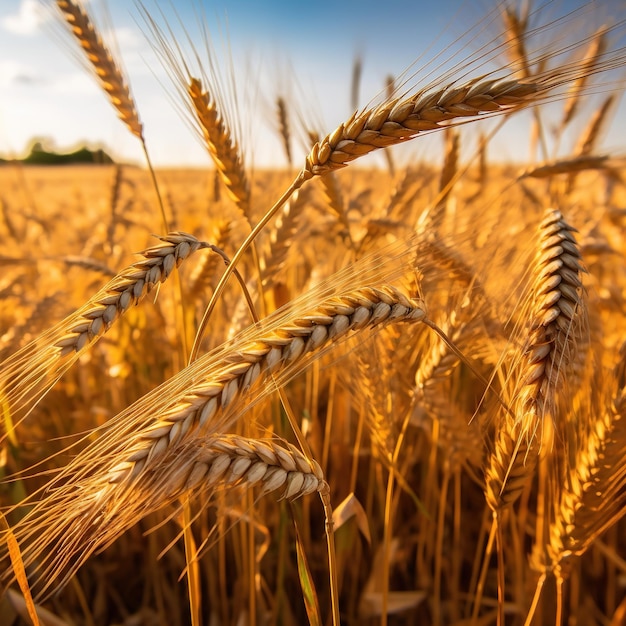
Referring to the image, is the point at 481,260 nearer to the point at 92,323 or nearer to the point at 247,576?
the point at 92,323

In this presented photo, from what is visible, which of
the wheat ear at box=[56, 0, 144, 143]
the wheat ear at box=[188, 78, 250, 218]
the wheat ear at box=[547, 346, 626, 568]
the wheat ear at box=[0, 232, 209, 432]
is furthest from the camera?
the wheat ear at box=[56, 0, 144, 143]

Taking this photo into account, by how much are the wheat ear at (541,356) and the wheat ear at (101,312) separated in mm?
607

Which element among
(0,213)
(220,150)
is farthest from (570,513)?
(0,213)

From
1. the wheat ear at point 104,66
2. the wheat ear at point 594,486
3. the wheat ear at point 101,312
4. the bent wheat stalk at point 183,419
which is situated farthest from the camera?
the wheat ear at point 104,66

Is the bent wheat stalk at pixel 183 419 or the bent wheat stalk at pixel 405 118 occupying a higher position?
the bent wheat stalk at pixel 405 118

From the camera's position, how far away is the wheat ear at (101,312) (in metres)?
0.83

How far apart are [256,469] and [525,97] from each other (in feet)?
2.39

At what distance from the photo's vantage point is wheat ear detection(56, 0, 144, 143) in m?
1.43

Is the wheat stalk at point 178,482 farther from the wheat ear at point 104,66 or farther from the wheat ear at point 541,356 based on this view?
the wheat ear at point 104,66

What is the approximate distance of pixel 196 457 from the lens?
2.32ft

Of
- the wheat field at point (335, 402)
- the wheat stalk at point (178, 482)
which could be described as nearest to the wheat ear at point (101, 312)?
the wheat field at point (335, 402)

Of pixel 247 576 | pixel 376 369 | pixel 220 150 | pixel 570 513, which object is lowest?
Result: pixel 247 576

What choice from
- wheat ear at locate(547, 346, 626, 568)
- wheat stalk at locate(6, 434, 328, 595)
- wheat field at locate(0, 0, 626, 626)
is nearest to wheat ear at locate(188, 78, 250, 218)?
wheat field at locate(0, 0, 626, 626)

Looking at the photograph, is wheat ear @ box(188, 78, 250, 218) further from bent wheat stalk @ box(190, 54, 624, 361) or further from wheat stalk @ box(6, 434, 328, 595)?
wheat stalk @ box(6, 434, 328, 595)
